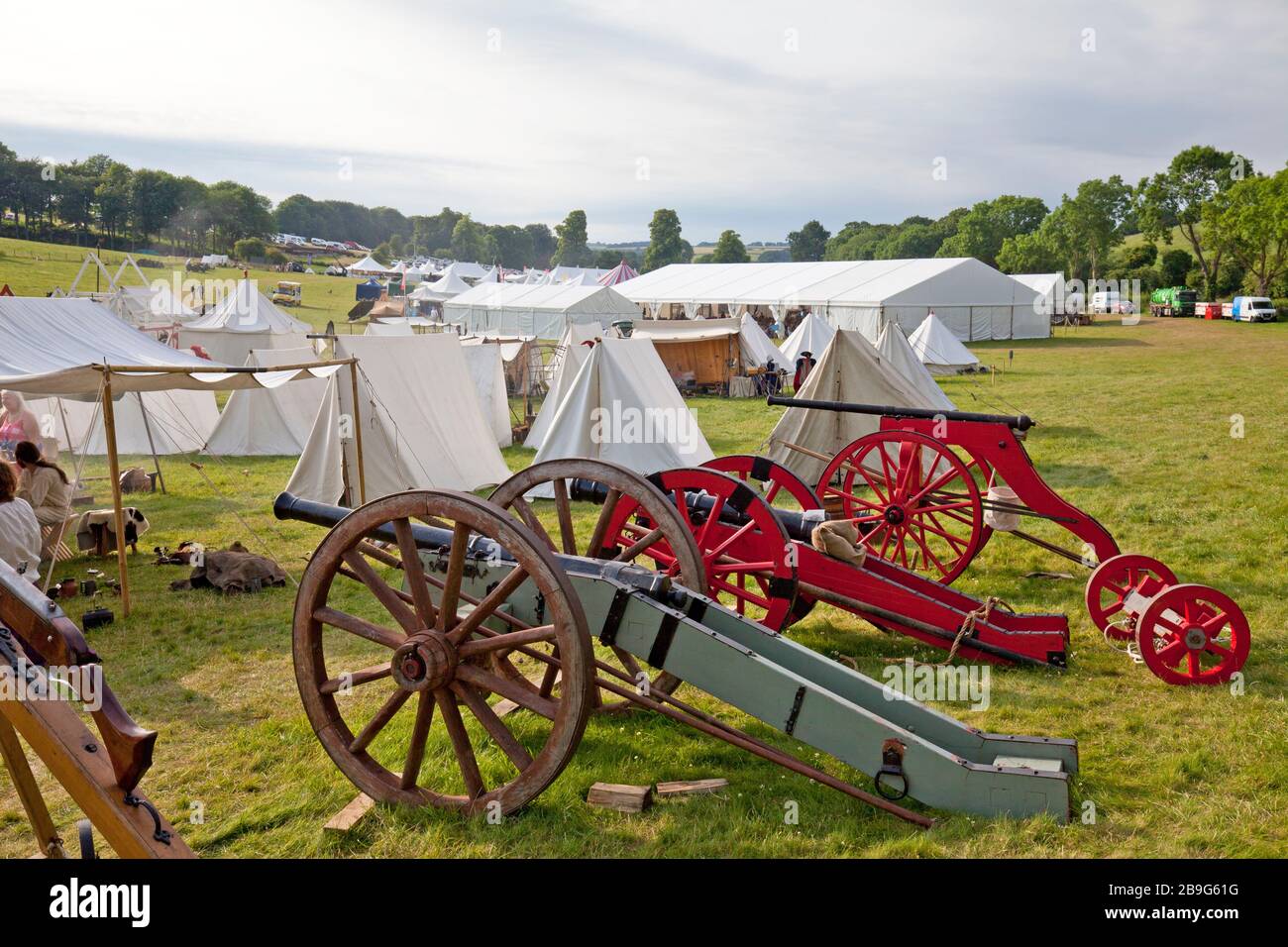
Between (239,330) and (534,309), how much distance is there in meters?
10.1

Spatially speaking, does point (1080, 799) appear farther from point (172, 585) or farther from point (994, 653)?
point (172, 585)

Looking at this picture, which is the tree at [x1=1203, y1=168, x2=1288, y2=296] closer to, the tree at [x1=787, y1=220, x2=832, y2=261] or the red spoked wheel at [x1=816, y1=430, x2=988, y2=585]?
the red spoked wheel at [x1=816, y1=430, x2=988, y2=585]

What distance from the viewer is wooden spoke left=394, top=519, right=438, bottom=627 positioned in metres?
3.81

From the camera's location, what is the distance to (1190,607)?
18.0 ft

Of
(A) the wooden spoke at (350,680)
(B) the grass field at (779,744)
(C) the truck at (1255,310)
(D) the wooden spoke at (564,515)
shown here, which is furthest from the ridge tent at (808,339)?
(C) the truck at (1255,310)

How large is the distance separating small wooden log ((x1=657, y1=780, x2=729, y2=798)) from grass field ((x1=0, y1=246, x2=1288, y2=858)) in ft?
0.21

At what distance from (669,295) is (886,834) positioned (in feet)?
131

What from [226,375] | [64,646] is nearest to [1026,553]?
[226,375]

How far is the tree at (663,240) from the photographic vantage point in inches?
4281

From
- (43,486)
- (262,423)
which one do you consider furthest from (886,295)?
(43,486)

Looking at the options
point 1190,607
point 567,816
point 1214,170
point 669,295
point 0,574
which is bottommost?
point 567,816

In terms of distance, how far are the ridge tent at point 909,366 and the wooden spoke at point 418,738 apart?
8.72 metres

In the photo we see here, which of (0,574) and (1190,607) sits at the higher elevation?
(0,574)

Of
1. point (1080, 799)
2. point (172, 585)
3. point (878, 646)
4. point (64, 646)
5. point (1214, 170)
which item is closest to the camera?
point (64, 646)
